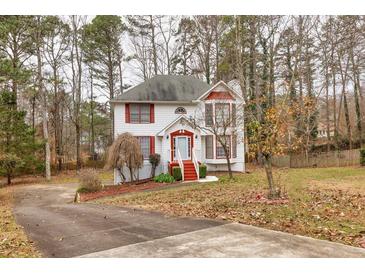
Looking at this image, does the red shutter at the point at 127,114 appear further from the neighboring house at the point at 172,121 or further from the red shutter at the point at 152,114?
the red shutter at the point at 152,114

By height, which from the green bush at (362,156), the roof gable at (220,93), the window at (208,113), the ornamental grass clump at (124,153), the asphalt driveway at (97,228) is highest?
the roof gable at (220,93)

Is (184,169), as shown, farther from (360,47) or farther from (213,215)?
(360,47)

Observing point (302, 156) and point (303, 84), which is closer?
point (302, 156)

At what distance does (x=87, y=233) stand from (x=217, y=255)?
3350 mm

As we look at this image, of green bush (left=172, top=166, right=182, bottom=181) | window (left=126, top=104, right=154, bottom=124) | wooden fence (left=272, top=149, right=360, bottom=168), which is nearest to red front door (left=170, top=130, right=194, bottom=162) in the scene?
green bush (left=172, top=166, right=182, bottom=181)

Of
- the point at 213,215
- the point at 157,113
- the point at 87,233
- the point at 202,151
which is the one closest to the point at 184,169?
the point at 202,151

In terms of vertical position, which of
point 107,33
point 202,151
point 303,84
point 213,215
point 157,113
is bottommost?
point 213,215

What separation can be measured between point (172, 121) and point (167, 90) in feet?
7.84

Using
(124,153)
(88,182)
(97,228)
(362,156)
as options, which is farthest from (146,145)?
(362,156)

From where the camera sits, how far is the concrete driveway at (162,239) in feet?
17.2

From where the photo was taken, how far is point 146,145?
2027 centimetres

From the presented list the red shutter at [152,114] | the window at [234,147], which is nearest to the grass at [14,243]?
the red shutter at [152,114]

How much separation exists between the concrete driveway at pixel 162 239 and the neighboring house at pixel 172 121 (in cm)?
1113

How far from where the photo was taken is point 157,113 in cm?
2050
